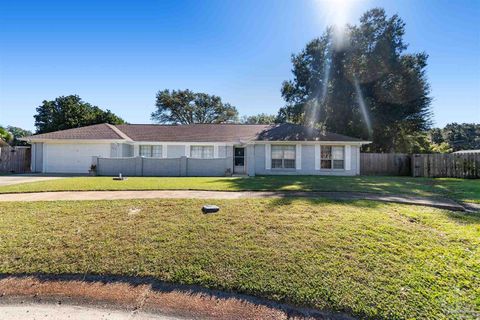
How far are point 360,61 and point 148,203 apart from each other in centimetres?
2455

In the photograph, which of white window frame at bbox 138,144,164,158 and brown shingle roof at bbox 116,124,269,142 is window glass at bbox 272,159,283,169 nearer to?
brown shingle roof at bbox 116,124,269,142

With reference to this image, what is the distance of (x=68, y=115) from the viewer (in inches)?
1273

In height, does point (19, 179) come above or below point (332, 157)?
below

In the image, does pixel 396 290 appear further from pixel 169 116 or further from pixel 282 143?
pixel 169 116

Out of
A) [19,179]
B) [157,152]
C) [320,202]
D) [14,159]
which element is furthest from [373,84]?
[14,159]

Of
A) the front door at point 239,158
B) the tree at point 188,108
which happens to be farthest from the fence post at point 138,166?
the tree at point 188,108

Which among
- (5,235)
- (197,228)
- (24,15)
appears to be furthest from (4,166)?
(197,228)

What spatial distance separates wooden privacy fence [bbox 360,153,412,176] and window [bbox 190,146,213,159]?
40.7 ft

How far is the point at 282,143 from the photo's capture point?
703 inches

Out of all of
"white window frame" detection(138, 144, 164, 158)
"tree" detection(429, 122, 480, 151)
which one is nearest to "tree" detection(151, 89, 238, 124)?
"white window frame" detection(138, 144, 164, 158)

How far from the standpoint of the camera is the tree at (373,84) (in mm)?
23672

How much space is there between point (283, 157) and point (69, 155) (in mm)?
15805

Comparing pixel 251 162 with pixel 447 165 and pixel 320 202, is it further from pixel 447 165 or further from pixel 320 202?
pixel 447 165

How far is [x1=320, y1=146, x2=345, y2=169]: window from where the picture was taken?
18.1 metres
